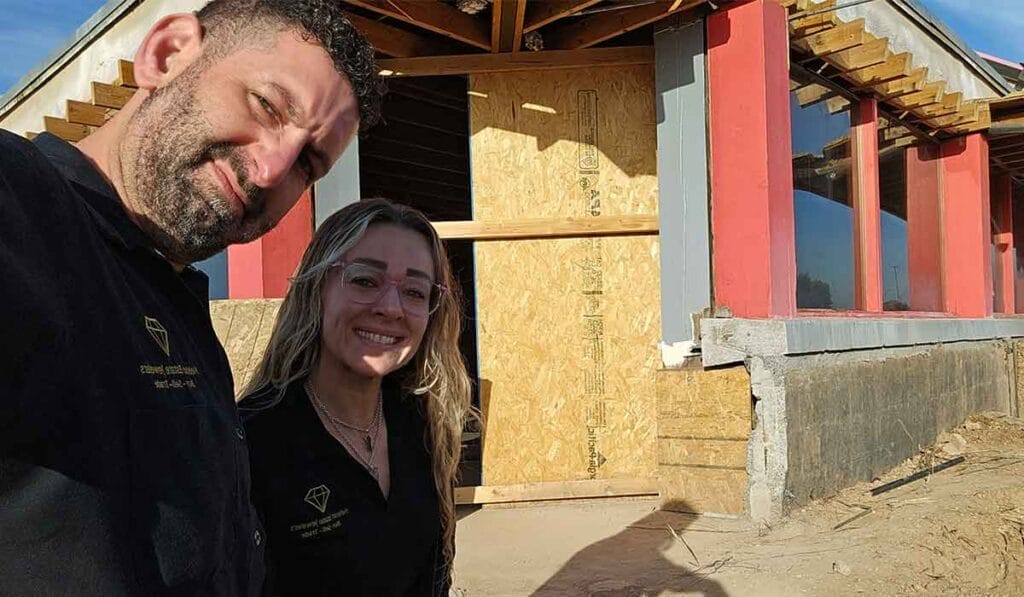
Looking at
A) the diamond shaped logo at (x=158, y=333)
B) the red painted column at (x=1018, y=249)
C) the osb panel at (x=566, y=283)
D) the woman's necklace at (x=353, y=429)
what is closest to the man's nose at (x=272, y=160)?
the diamond shaped logo at (x=158, y=333)

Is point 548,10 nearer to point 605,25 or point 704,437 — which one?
point 605,25

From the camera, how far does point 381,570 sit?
2.07m

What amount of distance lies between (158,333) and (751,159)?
18.5 ft

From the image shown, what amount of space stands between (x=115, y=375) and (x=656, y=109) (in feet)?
20.0

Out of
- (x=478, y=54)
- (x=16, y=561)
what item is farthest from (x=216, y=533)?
(x=478, y=54)

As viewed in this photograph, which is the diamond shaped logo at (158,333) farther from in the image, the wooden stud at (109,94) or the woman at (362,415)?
the wooden stud at (109,94)

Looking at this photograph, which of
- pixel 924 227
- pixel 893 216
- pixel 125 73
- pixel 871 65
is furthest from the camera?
pixel 924 227

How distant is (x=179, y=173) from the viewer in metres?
1.13

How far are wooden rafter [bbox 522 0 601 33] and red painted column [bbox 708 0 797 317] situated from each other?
48.4 inches

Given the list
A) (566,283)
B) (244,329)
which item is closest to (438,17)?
(566,283)

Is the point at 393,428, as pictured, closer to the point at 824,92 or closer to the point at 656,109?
the point at 656,109

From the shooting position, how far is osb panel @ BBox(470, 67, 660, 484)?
22.0 feet

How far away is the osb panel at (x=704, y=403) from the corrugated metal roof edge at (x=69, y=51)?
6.29 metres

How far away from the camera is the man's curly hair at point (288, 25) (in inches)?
48.4
